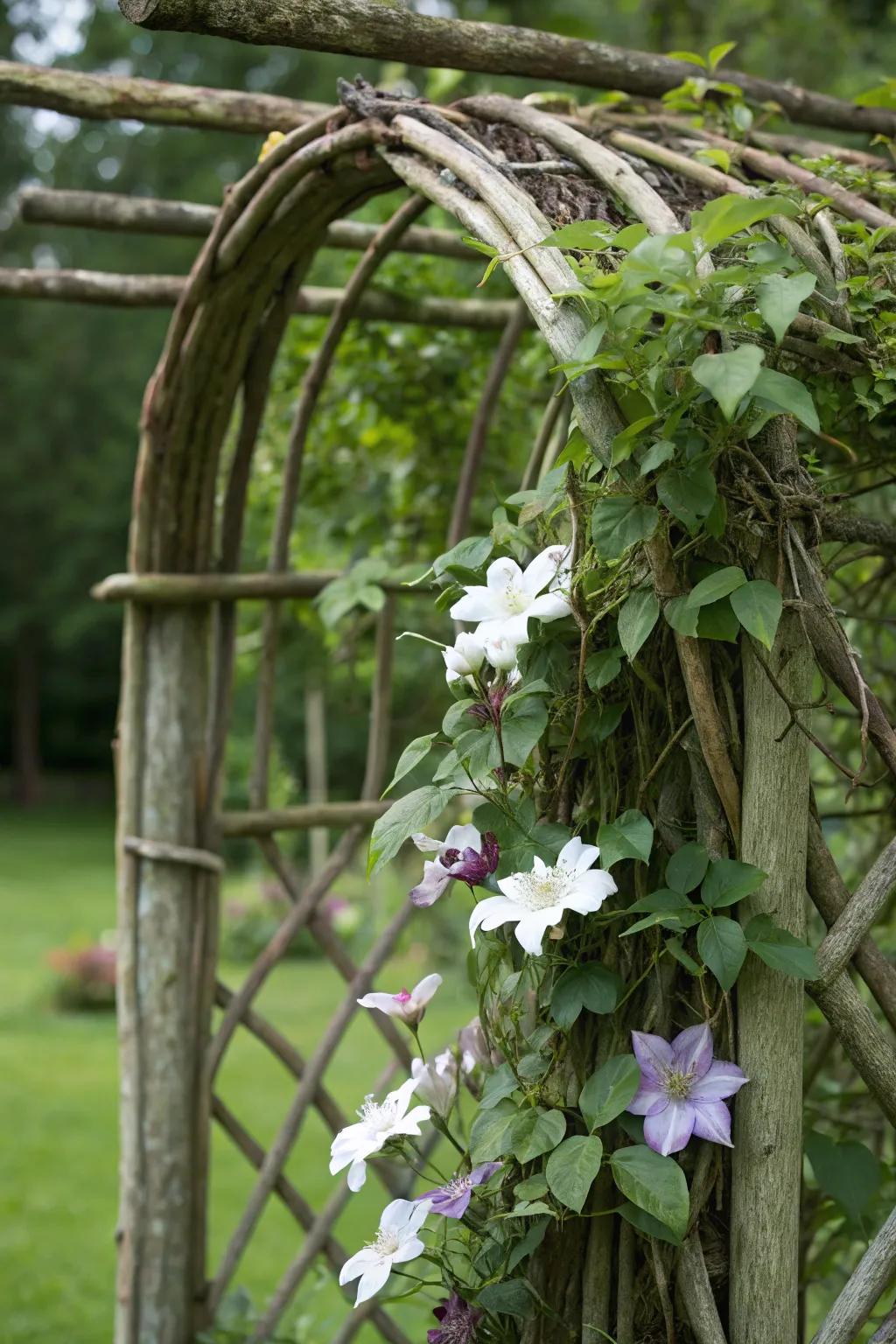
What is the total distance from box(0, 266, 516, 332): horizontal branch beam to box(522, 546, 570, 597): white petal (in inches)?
41.3

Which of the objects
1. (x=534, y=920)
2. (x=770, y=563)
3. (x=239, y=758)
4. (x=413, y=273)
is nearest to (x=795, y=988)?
(x=534, y=920)

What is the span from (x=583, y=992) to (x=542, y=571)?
32 centimetres

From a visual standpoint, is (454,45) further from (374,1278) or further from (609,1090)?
(374,1278)

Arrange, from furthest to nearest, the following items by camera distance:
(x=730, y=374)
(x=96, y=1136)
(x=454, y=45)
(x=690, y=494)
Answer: (x=96, y=1136), (x=454, y=45), (x=690, y=494), (x=730, y=374)

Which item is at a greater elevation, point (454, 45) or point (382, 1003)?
point (454, 45)

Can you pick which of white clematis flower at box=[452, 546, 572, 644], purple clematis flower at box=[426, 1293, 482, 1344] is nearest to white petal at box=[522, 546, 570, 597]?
white clematis flower at box=[452, 546, 572, 644]

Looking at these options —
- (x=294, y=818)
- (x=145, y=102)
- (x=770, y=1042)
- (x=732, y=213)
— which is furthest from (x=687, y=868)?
(x=145, y=102)

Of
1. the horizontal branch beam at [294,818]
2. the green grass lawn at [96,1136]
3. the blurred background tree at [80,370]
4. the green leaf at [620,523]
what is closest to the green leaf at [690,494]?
the green leaf at [620,523]

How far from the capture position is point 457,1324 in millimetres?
999

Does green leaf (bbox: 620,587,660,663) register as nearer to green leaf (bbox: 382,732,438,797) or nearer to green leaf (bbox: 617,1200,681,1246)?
green leaf (bbox: 382,732,438,797)

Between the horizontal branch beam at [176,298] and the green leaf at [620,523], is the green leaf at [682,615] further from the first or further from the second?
the horizontal branch beam at [176,298]

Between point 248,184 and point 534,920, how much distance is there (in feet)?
3.42

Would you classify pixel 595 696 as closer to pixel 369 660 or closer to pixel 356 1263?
pixel 356 1263

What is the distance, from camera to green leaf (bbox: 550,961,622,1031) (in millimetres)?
941
